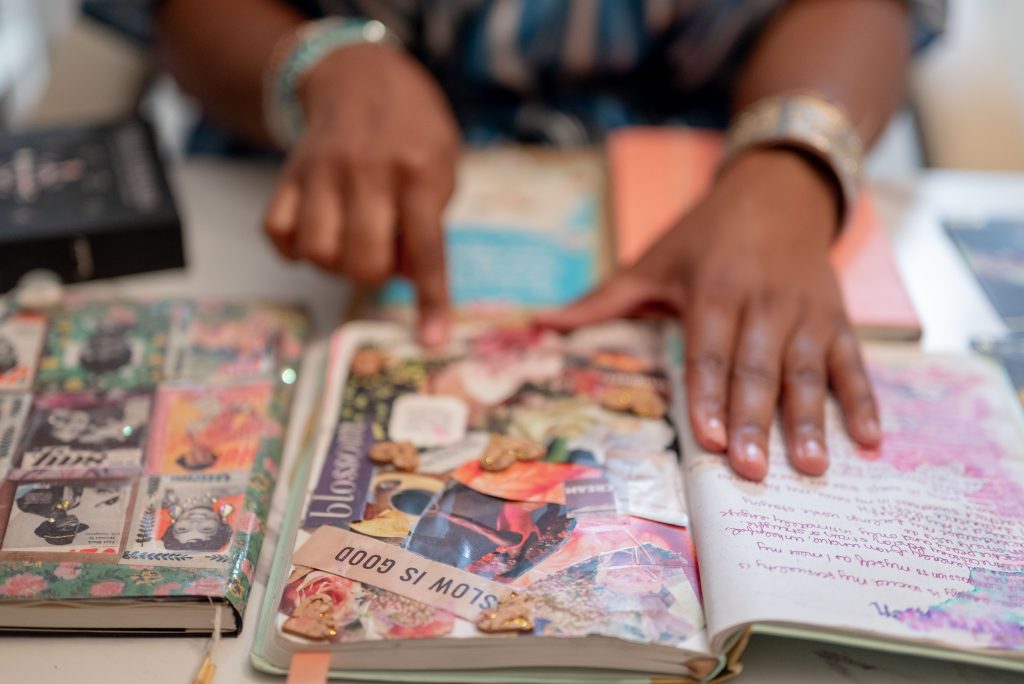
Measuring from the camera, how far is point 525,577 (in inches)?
19.1

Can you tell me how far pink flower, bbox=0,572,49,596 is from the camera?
1.57 feet

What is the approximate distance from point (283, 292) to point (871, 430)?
18.3 inches

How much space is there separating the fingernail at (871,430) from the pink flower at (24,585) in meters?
0.47

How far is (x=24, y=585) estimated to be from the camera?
0.48m

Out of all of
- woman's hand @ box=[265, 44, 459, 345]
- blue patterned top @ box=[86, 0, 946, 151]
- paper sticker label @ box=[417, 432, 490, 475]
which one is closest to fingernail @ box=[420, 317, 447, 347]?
woman's hand @ box=[265, 44, 459, 345]

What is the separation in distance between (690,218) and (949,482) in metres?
0.27

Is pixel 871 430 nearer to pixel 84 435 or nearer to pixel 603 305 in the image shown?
pixel 603 305

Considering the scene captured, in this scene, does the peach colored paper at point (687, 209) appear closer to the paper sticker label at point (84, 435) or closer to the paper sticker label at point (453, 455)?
the paper sticker label at point (453, 455)

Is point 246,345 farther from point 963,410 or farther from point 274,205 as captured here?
point 963,410

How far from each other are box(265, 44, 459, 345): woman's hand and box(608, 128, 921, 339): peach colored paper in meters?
0.17

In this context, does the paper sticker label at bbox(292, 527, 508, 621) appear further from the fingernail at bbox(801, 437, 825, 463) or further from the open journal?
the fingernail at bbox(801, 437, 825, 463)

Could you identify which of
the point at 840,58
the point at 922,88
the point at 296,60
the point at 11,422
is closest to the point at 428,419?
the point at 11,422

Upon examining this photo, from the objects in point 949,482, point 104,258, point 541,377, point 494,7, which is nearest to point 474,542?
point 541,377

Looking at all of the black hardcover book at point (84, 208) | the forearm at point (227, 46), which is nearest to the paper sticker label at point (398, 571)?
the black hardcover book at point (84, 208)
